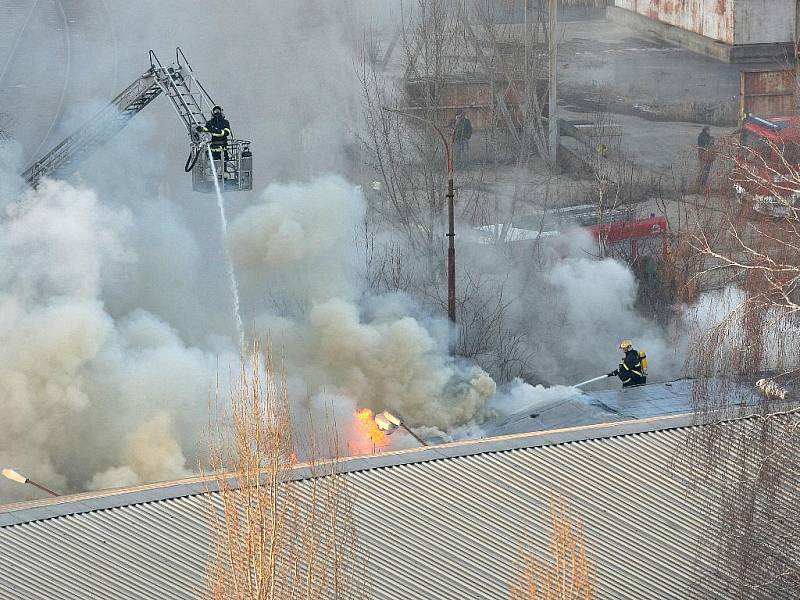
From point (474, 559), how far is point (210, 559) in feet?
8.78

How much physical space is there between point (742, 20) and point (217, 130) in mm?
23592

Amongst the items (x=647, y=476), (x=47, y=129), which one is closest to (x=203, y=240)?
(x=47, y=129)

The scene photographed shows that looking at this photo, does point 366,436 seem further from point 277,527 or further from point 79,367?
point 277,527

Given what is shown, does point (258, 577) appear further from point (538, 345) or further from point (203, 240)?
point (538, 345)

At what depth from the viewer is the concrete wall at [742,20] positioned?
43.6m

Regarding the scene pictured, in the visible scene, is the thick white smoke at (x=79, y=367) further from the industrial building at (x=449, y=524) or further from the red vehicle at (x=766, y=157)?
the red vehicle at (x=766, y=157)

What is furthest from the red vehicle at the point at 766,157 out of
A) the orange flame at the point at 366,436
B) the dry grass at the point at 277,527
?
the dry grass at the point at 277,527

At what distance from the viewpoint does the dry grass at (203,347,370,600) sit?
14.1 meters

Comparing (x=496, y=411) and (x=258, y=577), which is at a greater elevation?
(x=258, y=577)

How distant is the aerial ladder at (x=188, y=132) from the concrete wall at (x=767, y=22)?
21.8 meters

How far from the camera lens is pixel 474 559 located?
16672 millimetres

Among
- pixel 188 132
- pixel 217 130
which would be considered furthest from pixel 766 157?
pixel 217 130

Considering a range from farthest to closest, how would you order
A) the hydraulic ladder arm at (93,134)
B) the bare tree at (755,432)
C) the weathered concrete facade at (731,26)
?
the weathered concrete facade at (731,26), the hydraulic ladder arm at (93,134), the bare tree at (755,432)

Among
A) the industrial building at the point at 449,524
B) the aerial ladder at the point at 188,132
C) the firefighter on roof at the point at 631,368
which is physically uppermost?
the aerial ladder at the point at 188,132
